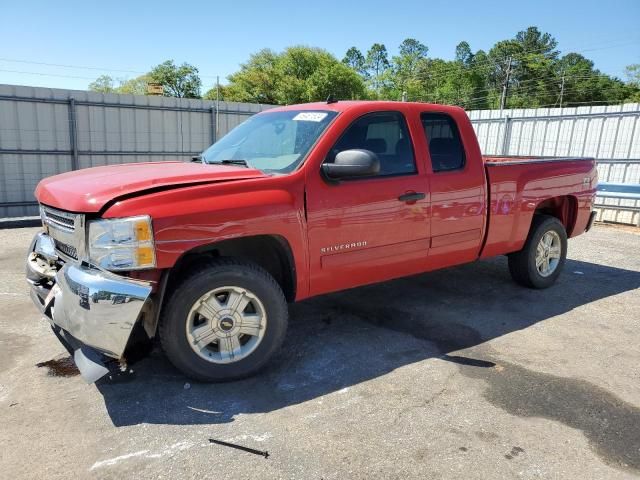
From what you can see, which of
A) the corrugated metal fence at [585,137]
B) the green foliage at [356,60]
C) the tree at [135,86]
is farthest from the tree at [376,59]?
the corrugated metal fence at [585,137]

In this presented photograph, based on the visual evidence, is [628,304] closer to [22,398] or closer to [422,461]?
[422,461]

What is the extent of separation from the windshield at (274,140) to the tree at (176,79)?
74.1 m

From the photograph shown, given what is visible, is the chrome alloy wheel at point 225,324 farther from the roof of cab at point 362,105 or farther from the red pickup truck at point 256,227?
the roof of cab at point 362,105

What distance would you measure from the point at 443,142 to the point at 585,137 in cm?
1053

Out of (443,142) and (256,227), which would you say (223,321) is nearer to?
(256,227)

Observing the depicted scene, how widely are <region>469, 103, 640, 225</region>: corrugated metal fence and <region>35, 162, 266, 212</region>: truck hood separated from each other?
10.2m

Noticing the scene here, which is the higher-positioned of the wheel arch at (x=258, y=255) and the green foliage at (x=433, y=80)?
the green foliage at (x=433, y=80)

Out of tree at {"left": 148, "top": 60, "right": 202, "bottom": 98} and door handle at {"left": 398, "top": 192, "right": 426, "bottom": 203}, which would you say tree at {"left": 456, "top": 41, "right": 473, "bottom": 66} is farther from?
door handle at {"left": 398, "top": 192, "right": 426, "bottom": 203}

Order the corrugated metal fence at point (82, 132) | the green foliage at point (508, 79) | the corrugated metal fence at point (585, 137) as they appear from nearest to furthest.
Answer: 1. the corrugated metal fence at point (82, 132)
2. the corrugated metal fence at point (585, 137)
3. the green foliage at point (508, 79)

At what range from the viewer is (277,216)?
345 centimetres

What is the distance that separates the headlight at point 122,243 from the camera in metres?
2.94

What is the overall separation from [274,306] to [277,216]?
62 centimetres

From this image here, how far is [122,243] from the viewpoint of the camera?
295 centimetres

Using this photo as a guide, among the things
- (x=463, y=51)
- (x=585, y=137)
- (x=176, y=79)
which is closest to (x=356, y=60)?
(x=463, y=51)
